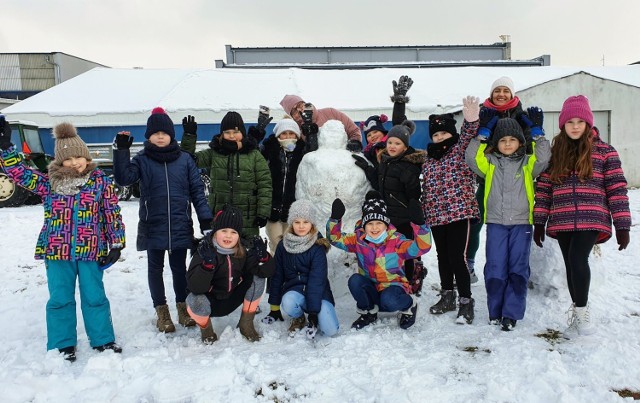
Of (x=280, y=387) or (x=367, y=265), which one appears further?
(x=367, y=265)

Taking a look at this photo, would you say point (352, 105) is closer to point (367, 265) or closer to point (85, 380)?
point (367, 265)

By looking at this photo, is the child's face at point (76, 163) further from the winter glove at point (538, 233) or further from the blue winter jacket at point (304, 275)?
the winter glove at point (538, 233)

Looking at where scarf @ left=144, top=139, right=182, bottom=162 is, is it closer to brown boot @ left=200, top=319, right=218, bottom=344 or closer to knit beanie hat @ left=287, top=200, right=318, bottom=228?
knit beanie hat @ left=287, top=200, right=318, bottom=228

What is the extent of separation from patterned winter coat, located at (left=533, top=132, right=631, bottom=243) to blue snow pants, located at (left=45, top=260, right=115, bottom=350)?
3041 millimetres

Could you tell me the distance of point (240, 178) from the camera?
3.54 meters

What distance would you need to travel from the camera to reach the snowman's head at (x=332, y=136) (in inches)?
150

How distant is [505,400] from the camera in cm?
218

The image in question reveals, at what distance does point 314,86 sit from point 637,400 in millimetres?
13142

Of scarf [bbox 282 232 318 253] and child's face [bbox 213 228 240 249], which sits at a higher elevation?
child's face [bbox 213 228 240 249]

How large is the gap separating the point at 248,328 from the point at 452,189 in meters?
1.80

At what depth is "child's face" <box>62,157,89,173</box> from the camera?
9.43 ft

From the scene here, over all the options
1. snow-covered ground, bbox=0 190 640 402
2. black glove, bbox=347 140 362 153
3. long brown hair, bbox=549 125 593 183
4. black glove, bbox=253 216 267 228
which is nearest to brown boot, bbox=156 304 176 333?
snow-covered ground, bbox=0 190 640 402

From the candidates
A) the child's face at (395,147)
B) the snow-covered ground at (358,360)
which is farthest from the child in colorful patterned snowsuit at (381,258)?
the child's face at (395,147)

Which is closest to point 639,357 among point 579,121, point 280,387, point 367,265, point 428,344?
point 428,344
